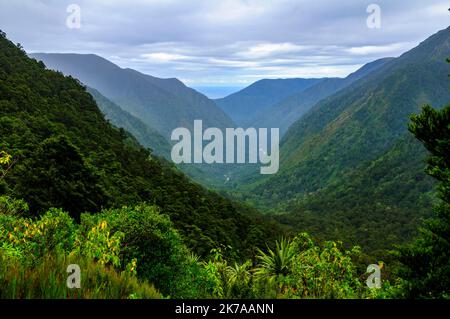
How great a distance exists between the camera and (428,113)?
1342 cm

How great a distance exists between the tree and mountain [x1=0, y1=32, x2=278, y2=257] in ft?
56.4

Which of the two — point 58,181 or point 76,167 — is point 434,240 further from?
point 76,167

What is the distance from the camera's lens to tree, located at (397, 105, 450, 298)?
38.2ft

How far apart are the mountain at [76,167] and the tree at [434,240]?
1719 centimetres

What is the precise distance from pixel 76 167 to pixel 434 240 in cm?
2520

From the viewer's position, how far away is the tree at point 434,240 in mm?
11641

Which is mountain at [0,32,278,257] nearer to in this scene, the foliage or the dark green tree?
the dark green tree

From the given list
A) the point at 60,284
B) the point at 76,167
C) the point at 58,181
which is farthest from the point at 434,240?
the point at 76,167

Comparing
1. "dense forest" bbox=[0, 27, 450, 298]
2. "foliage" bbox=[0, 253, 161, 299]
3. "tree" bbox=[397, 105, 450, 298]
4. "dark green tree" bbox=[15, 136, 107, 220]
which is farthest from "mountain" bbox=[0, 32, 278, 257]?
"tree" bbox=[397, 105, 450, 298]

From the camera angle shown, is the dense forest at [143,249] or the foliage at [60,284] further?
the dense forest at [143,249]

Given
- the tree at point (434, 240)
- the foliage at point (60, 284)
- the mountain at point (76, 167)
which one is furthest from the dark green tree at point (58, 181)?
the tree at point (434, 240)

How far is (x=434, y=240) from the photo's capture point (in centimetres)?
1249

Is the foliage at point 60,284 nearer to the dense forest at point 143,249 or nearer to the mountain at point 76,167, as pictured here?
the dense forest at point 143,249

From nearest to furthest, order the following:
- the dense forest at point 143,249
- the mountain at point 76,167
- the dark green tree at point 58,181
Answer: the dense forest at point 143,249 → the dark green tree at point 58,181 → the mountain at point 76,167
